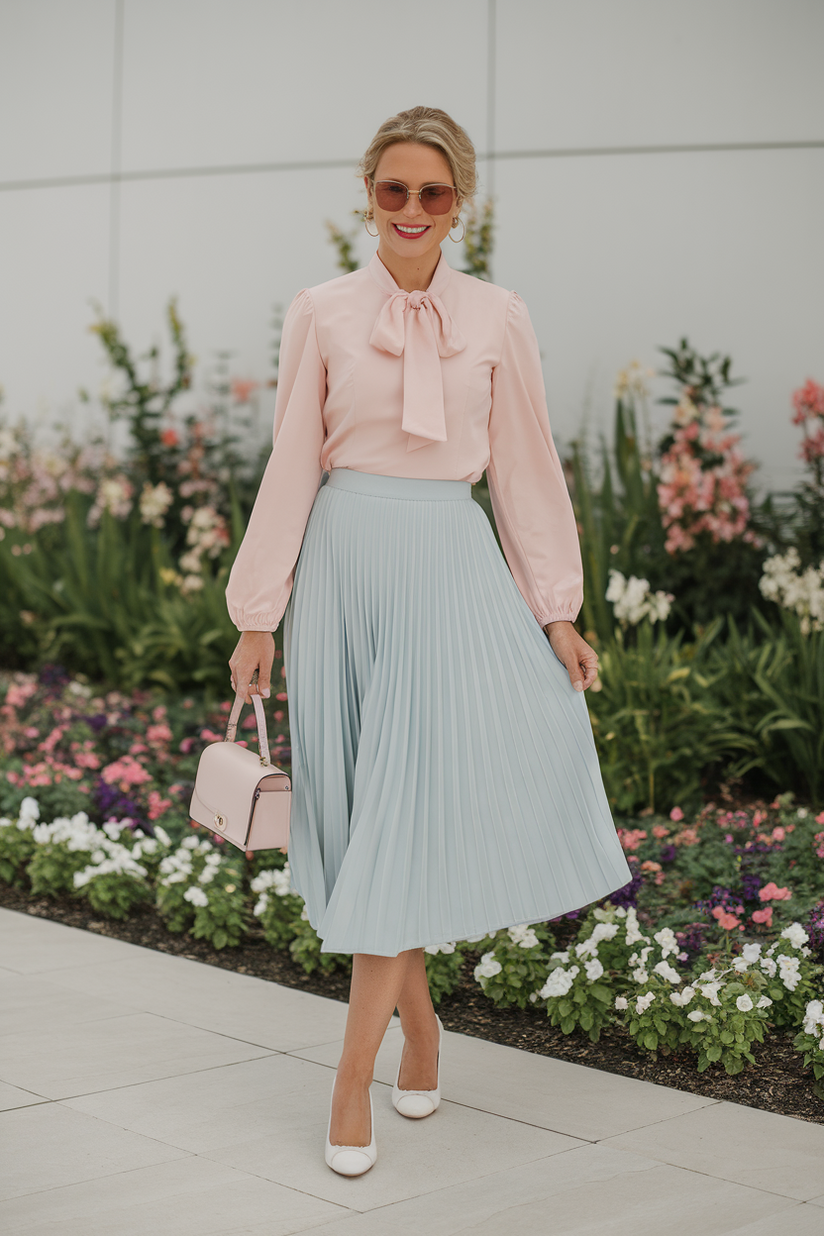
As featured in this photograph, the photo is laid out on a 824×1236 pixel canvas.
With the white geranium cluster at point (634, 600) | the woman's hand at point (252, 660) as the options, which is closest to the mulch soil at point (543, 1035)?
the woman's hand at point (252, 660)

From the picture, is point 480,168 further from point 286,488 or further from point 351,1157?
point 351,1157

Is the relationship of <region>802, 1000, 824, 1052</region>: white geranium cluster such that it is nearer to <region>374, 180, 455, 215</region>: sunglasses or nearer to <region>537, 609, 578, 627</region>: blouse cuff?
<region>537, 609, 578, 627</region>: blouse cuff

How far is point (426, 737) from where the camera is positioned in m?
2.49

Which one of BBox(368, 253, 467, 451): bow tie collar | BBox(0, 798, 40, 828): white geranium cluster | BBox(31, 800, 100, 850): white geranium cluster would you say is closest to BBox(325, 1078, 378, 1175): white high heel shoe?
BBox(368, 253, 467, 451): bow tie collar

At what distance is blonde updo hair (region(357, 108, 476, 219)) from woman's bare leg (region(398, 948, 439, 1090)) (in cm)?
150

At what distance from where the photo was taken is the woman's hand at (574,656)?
2.65m

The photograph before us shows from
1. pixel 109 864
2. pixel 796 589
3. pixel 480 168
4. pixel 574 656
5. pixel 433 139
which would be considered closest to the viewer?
pixel 433 139

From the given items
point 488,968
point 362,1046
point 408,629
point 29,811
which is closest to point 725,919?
point 488,968

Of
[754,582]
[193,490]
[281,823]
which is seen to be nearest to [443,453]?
[281,823]

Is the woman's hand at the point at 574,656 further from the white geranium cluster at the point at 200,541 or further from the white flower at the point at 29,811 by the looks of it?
the white geranium cluster at the point at 200,541

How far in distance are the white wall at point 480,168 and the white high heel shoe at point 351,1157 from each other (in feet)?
13.4

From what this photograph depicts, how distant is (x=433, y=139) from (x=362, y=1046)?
1652mm

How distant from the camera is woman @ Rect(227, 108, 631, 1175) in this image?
2.45 metres

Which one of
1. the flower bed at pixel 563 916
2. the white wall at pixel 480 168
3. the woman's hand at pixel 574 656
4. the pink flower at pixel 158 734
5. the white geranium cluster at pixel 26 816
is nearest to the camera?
the woman's hand at pixel 574 656
